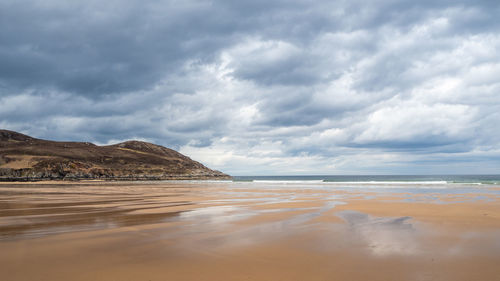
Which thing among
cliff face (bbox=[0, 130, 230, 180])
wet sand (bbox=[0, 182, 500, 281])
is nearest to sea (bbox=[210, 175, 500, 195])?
wet sand (bbox=[0, 182, 500, 281])

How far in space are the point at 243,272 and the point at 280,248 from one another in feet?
6.65

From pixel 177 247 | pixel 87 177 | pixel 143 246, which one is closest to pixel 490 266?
pixel 177 247

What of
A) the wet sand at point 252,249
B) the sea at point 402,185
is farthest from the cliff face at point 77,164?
the wet sand at point 252,249

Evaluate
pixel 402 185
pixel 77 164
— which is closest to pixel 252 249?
pixel 402 185

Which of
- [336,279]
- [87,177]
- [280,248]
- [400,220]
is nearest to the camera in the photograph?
[336,279]

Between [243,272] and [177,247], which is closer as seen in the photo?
[243,272]

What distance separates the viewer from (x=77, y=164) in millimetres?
97438

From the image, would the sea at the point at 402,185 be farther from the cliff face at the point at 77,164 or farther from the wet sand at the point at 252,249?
the cliff face at the point at 77,164

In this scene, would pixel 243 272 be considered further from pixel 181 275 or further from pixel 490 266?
pixel 490 266

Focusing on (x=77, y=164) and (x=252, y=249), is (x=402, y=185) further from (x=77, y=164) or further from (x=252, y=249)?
(x=77, y=164)

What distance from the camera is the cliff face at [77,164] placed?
8688 centimetres

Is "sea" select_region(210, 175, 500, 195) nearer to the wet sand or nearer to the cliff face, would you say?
the wet sand

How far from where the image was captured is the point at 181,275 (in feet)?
17.5

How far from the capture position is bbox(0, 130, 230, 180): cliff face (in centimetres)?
8688
